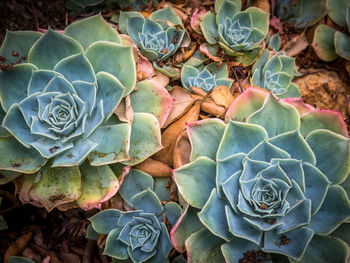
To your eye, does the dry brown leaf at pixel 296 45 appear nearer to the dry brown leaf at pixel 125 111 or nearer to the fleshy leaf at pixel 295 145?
the fleshy leaf at pixel 295 145

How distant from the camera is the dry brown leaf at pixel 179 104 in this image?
134 centimetres

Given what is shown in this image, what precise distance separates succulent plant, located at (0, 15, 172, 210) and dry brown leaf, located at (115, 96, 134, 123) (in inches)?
1.0

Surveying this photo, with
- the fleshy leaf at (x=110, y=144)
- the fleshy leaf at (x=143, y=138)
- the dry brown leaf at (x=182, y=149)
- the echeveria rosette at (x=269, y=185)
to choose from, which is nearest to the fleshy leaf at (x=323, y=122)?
the echeveria rosette at (x=269, y=185)

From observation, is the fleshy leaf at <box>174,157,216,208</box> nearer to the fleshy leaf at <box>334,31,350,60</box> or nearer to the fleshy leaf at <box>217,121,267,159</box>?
the fleshy leaf at <box>217,121,267,159</box>

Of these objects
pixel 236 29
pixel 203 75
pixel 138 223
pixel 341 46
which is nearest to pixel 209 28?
pixel 236 29

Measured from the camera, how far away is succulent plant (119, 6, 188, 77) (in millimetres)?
1495

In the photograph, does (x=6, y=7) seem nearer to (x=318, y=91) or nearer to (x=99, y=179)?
(x=99, y=179)

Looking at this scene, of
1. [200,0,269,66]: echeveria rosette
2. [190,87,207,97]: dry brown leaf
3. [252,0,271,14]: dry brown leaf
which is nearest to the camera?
[190,87,207,97]: dry brown leaf

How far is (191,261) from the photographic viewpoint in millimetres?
1102

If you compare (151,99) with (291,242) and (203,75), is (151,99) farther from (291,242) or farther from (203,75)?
(291,242)

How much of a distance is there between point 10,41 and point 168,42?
703mm

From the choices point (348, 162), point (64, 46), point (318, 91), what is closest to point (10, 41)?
point (64, 46)

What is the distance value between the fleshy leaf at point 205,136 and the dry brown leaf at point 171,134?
19 centimetres

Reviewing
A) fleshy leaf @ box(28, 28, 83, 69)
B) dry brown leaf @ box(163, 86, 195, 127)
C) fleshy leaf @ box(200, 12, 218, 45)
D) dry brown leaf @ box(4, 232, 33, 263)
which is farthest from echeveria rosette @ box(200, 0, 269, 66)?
dry brown leaf @ box(4, 232, 33, 263)
